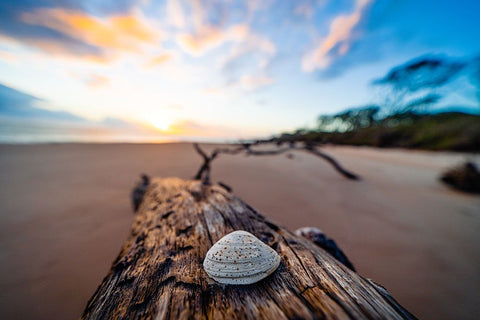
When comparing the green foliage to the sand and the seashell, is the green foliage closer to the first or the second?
the sand

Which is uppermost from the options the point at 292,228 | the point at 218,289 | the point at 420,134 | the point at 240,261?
the point at 420,134

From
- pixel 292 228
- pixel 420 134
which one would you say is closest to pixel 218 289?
pixel 292 228

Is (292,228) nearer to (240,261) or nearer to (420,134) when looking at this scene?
(240,261)

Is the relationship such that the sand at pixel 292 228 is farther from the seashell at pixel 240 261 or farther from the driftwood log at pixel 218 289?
the seashell at pixel 240 261

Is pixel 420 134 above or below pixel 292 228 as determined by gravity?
above

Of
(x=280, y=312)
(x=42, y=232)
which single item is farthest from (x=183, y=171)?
(x=280, y=312)

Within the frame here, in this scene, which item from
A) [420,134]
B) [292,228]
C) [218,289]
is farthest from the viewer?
[420,134]

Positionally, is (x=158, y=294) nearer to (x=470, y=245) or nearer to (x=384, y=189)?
(x=470, y=245)
